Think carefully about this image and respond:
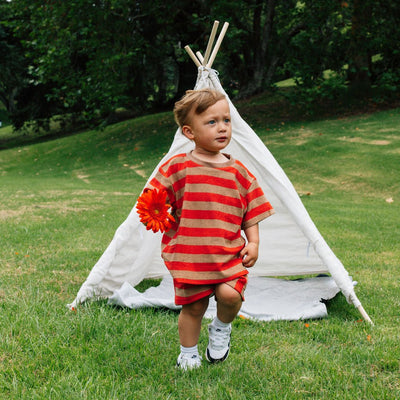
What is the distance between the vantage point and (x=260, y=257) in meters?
5.00

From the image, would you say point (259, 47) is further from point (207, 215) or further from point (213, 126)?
point (207, 215)

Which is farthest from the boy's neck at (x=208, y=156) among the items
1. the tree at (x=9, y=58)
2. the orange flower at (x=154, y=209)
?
the tree at (x=9, y=58)

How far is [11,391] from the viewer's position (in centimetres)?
264

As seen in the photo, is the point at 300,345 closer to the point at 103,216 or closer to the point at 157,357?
the point at 157,357

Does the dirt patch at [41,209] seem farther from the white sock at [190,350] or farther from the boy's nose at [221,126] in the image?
the boy's nose at [221,126]

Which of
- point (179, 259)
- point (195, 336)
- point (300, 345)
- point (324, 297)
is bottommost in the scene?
point (324, 297)

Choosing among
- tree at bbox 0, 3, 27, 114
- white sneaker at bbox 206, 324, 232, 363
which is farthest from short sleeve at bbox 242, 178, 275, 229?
tree at bbox 0, 3, 27, 114

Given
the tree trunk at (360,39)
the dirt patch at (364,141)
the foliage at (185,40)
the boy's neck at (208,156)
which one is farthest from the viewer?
the tree trunk at (360,39)

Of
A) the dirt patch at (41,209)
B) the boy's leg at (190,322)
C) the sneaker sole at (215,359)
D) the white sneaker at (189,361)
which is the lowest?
the dirt patch at (41,209)

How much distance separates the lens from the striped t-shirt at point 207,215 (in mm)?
2762

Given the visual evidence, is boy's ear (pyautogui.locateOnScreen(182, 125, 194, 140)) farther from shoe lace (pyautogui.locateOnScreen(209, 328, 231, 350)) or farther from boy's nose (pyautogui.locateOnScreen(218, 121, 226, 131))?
shoe lace (pyautogui.locateOnScreen(209, 328, 231, 350))

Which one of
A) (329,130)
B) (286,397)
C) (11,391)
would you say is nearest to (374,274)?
(286,397)

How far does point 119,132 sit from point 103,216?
51.7 ft

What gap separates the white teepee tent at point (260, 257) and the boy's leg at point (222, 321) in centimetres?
108
